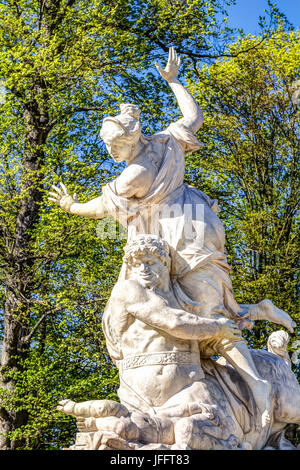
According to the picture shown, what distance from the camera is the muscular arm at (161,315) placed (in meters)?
5.38

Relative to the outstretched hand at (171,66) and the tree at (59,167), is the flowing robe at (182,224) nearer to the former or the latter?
the outstretched hand at (171,66)

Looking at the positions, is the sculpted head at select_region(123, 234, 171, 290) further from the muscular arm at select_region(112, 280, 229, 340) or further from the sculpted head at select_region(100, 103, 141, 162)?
the sculpted head at select_region(100, 103, 141, 162)

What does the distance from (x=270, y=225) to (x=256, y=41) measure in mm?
4072

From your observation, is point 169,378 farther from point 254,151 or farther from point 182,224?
point 254,151

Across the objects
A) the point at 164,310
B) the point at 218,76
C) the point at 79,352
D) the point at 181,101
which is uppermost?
the point at 218,76

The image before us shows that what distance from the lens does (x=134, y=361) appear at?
18.0ft

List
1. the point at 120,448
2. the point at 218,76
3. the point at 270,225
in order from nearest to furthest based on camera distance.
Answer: the point at 120,448, the point at 270,225, the point at 218,76

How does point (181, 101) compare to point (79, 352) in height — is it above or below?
above

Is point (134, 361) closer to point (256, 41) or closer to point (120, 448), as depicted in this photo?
point (120, 448)

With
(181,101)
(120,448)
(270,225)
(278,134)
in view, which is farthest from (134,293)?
(278,134)

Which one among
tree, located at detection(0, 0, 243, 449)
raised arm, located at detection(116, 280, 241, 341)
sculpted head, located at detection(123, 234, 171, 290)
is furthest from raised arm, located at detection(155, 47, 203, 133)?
tree, located at detection(0, 0, 243, 449)

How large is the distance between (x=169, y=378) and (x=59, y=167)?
982 cm

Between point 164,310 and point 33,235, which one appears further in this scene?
point 33,235

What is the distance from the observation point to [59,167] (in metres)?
14.7
